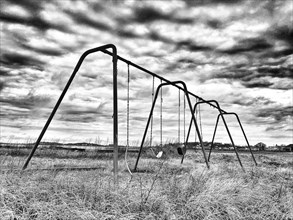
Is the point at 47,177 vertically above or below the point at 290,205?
above

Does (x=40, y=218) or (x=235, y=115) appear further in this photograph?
(x=235, y=115)

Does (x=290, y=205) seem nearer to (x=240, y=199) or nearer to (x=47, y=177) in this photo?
(x=240, y=199)

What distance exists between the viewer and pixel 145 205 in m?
3.70

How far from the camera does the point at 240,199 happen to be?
446 centimetres

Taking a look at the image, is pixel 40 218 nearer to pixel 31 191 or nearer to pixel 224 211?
pixel 31 191

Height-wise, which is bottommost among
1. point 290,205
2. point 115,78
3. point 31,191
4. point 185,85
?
point 290,205

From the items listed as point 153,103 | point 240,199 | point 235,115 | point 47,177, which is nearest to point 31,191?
point 47,177

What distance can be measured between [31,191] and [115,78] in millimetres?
2548

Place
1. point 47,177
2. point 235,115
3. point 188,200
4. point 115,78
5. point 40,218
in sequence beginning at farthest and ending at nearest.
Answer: point 235,115
point 115,78
point 47,177
point 188,200
point 40,218

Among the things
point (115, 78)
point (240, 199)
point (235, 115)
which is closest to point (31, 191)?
point (115, 78)

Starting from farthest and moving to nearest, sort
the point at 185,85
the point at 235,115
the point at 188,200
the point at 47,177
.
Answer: the point at 235,115
the point at 185,85
the point at 47,177
the point at 188,200

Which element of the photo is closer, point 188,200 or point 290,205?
point 188,200

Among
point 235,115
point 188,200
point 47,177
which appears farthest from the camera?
point 235,115

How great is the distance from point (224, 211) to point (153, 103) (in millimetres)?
4651
